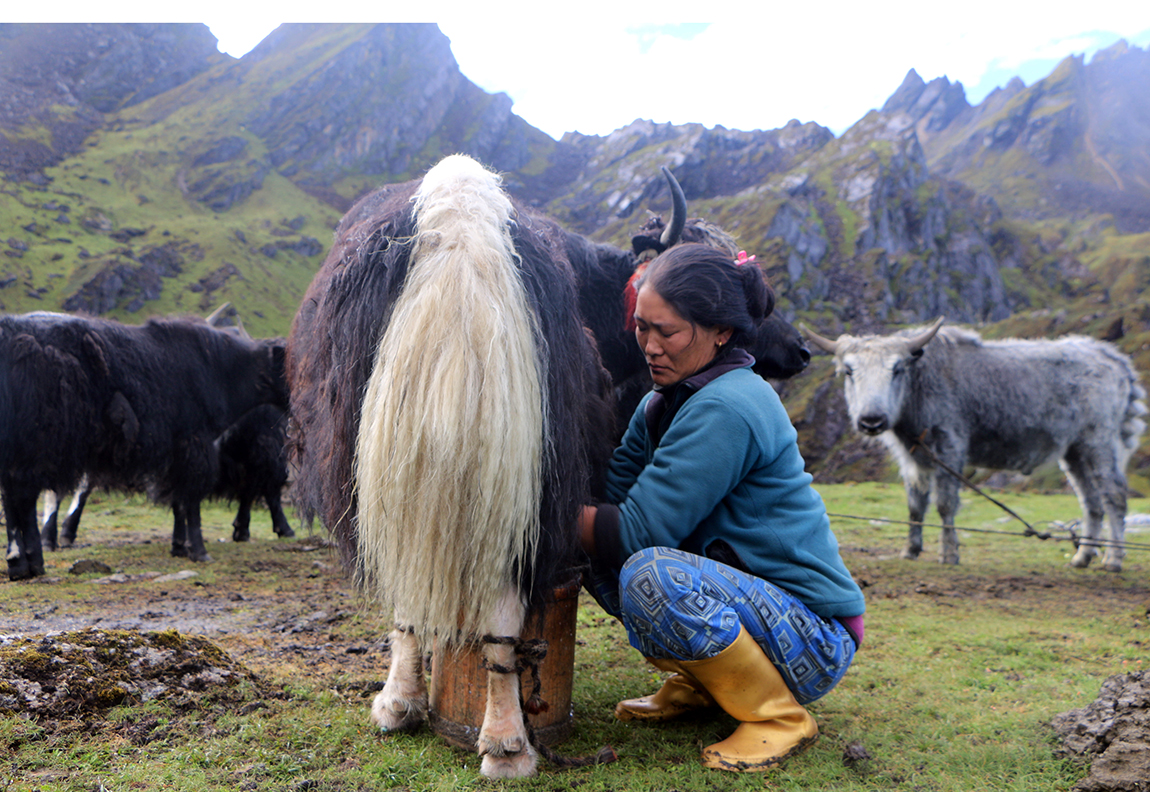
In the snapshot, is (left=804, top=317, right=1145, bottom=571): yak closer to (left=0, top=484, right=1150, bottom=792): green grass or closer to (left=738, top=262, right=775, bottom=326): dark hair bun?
(left=0, top=484, right=1150, bottom=792): green grass

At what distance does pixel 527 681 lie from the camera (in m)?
1.96

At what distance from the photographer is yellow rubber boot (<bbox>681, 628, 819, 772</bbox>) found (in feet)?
6.02

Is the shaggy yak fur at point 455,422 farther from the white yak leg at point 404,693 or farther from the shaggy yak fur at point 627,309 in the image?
the shaggy yak fur at point 627,309

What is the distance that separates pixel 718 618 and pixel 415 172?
1038cm

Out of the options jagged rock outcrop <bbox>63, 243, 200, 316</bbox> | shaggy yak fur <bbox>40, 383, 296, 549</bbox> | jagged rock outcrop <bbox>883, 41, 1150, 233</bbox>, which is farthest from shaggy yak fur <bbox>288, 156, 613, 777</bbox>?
jagged rock outcrop <bbox>883, 41, 1150, 233</bbox>

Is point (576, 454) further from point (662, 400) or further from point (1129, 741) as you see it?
point (1129, 741)

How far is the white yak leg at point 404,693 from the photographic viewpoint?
81.7 inches

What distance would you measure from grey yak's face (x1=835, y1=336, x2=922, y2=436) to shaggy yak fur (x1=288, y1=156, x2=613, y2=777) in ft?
15.8

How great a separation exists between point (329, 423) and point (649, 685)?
1.63 metres

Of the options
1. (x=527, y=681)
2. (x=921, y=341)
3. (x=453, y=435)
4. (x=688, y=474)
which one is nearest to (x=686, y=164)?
(x=921, y=341)

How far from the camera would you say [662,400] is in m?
2.11

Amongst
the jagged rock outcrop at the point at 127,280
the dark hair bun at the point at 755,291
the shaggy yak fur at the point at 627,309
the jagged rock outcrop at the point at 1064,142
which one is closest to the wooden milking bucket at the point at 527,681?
the dark hair bun at the point at 755,291

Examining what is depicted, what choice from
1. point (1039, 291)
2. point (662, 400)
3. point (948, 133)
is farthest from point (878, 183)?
point (948, 133)

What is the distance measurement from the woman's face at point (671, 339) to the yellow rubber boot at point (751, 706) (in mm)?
741
